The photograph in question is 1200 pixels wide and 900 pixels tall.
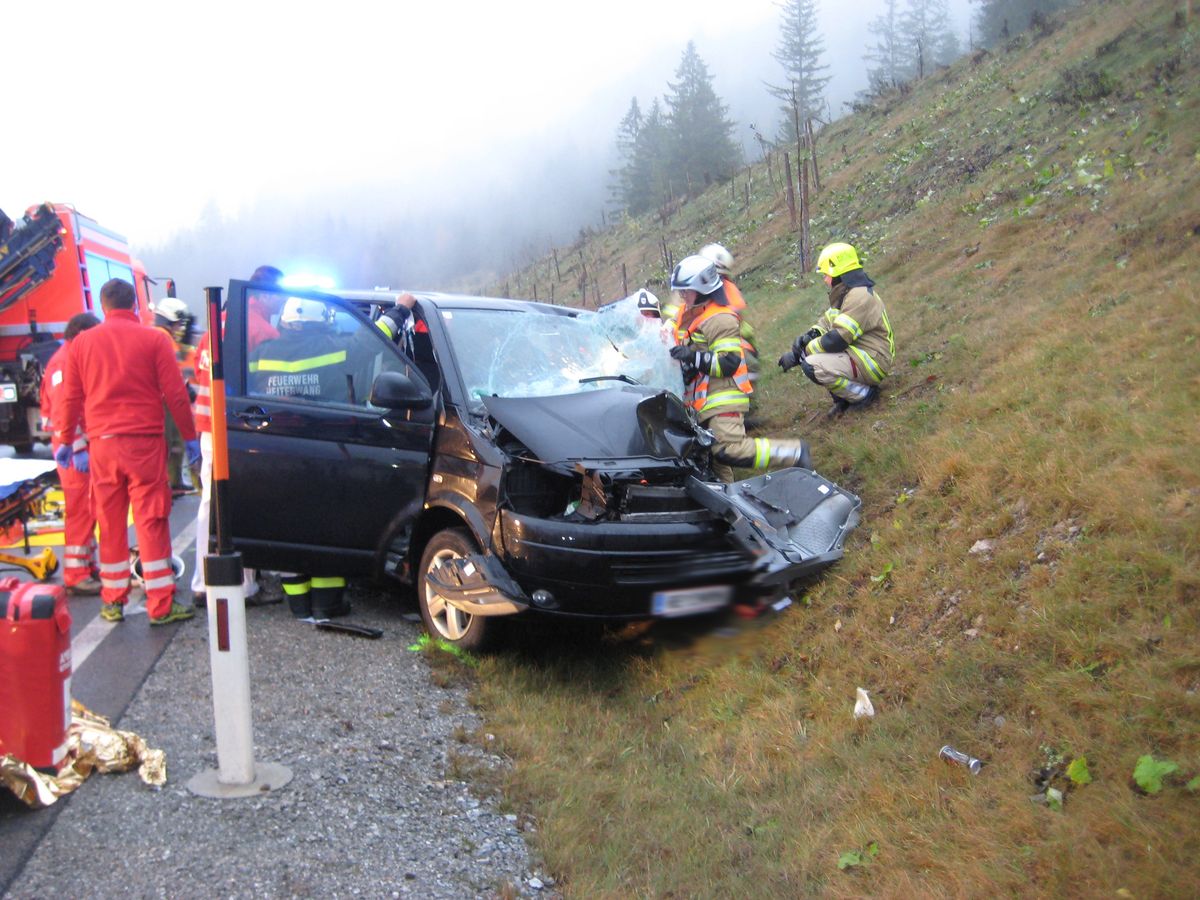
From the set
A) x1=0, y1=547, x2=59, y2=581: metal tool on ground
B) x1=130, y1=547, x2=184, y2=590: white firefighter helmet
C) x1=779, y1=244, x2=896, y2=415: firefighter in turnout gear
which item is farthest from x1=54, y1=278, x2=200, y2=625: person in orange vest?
x1=779, y1=244, x2=896, y2=415: firefighter in turnout gear

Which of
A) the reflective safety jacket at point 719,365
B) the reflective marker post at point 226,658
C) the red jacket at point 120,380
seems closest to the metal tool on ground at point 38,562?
the red jacket at point 120,380

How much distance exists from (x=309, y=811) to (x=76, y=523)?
12.9ft

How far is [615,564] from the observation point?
4.61m

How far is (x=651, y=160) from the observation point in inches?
2400

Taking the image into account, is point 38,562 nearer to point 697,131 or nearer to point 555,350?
point 555,350

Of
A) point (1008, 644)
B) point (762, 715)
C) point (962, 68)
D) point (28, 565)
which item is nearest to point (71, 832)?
point (762, 715)

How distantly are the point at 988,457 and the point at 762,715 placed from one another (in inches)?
77.0

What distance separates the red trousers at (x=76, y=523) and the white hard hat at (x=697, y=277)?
4.13m

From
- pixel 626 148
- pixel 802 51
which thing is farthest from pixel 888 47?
pixel 626 148

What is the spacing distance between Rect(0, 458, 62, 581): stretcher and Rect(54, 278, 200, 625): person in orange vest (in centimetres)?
120

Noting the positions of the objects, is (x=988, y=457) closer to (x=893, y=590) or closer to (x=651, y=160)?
(x=893, y=590)

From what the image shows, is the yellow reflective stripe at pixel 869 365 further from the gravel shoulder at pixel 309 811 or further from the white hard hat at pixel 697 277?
the gravel shoulder at pixel 309 811

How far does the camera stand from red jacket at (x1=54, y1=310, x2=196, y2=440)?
5645 mm

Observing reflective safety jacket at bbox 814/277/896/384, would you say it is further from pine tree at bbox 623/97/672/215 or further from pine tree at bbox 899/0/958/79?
pine tree at bbox 899/0/958/79
